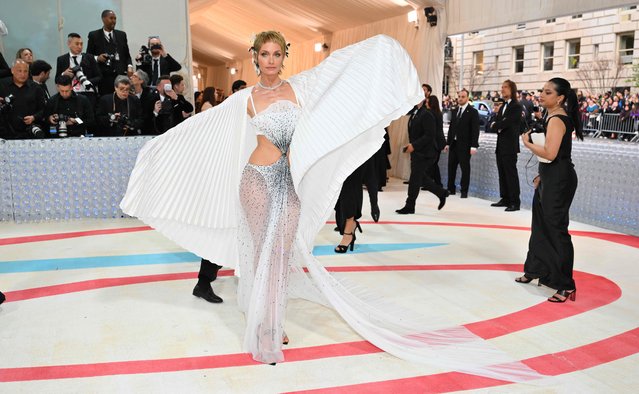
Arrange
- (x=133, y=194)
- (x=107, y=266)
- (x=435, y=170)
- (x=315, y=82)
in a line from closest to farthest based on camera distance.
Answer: (x=315, y=82)
(x=133, y=194)
(x=107, y=266)
(x=435, y=170)

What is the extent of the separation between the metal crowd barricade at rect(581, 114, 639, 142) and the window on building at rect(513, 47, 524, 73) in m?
13.8

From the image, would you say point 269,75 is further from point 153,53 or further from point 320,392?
point 153,53

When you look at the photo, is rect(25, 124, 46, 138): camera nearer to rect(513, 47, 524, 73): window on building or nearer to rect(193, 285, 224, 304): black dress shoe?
rect(193, 285, 224, 304): black dress shoe

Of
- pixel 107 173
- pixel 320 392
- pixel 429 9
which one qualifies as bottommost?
pixel 320 392

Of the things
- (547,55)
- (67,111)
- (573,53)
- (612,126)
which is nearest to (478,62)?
(547,55)

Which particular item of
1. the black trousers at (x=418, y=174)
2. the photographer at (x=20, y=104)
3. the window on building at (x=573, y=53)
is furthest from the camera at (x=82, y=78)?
the window on building at (x=573, y=53)

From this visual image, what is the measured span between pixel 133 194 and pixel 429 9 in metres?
7.72

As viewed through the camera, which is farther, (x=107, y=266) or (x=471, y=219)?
(x=471, y=219)

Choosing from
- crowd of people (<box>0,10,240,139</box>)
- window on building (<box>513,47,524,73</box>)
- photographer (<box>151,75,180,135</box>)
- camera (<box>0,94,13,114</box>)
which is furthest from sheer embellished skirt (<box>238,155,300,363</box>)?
window on building (<box>513,47,524,73</box>)

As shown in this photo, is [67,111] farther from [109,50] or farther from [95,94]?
[109,50]

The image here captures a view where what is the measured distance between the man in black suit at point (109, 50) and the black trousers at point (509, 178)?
523 cm

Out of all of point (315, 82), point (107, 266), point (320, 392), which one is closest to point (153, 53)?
point (107, 266)

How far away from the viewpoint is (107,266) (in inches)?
202

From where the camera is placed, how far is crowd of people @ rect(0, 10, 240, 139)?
7.02 meters
